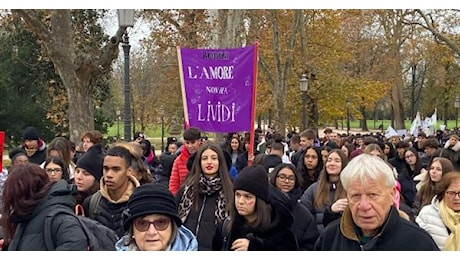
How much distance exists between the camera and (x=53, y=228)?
126 inches

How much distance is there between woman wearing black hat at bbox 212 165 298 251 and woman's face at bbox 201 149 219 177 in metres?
1.07

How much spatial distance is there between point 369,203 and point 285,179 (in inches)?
116

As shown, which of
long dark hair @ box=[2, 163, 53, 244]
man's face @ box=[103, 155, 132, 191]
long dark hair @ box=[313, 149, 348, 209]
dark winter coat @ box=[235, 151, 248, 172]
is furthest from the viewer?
dark winter coat @ box=[235, 151, 248, 172]

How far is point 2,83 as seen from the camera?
29.5 m

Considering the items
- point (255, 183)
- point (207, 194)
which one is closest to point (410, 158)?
point (207, 194)

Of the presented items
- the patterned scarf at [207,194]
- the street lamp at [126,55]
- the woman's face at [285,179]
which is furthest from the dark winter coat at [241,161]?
the patterned scarf at [207,194]

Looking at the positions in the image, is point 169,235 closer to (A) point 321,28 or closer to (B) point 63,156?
(B) point 63,156

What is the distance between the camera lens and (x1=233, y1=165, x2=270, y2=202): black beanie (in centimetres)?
388

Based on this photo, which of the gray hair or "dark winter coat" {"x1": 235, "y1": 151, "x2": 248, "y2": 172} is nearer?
the gray hair

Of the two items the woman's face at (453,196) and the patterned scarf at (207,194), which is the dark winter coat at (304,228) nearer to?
the patterned scarf at (207,194)

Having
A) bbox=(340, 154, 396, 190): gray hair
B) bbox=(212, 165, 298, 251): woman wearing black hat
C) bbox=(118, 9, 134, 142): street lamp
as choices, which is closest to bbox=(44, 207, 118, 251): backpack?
bbox=(212, 165, 298, 251): woman wearing black hat

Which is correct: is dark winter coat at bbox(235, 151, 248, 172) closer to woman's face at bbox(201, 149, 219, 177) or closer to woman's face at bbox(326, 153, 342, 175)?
woman's face at bbox(326, 153, 342, 175)

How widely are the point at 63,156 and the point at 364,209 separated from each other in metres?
4.59
